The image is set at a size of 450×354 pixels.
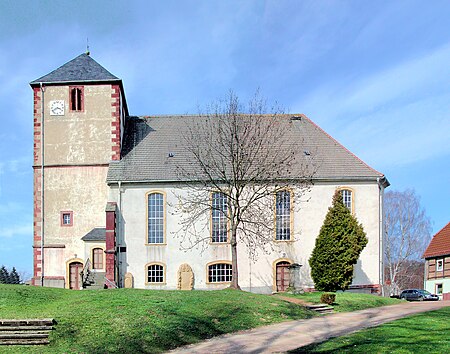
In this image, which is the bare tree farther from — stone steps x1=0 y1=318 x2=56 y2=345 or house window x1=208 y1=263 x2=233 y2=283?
stone steps x1=0 y1=318 x2=56 y2=345

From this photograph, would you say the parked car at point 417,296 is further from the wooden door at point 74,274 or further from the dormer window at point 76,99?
the dormer window at point 76,99

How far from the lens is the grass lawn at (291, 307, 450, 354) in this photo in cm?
1298

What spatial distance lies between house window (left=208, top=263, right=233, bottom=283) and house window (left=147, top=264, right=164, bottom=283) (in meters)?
2.95

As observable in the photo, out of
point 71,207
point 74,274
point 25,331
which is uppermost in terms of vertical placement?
point 71,207

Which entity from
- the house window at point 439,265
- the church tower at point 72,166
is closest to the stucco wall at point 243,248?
the church tower at point 72,166

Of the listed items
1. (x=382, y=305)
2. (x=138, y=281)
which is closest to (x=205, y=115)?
(x=138, y=281)

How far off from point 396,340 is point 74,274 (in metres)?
23.4

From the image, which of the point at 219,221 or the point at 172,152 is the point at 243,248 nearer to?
the point at 219,221

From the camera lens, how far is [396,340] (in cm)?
1406

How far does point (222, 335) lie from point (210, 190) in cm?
1503

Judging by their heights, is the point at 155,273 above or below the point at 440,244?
below

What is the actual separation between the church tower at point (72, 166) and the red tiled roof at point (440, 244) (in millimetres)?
30392

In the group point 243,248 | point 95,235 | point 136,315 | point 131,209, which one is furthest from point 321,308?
point 95,235

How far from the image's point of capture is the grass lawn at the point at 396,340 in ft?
42.6
